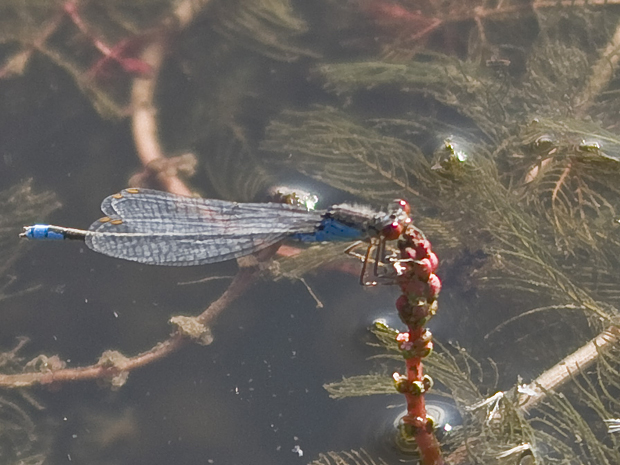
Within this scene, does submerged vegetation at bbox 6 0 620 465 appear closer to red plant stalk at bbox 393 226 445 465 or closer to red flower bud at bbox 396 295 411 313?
red plant stalk at bbox 393 226 445 465

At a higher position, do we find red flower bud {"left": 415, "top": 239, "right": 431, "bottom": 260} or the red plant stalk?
red flower bud {"left": 415, "top": 239, "right": 431, "bottom": 260}

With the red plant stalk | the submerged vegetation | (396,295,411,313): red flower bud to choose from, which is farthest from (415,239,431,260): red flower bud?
the submerged vegetation

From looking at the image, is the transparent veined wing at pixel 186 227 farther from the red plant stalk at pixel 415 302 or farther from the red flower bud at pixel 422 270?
the red flower bud at pixel 422 270

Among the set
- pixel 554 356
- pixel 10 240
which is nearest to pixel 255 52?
pixel 10 240

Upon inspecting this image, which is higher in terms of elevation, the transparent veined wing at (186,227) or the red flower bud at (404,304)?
the transparent veined wing at (186,227)

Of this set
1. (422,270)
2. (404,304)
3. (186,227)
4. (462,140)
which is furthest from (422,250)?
(462,140)

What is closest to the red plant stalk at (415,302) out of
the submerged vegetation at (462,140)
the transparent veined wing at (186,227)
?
the submerged vegetation at (462,140)
